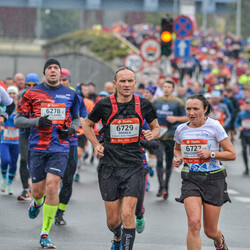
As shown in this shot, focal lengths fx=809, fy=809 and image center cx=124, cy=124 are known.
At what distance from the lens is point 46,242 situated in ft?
28.1

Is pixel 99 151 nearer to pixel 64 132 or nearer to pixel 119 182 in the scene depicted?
pixel 119 182

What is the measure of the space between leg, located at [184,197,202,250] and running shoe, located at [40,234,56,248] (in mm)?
1800

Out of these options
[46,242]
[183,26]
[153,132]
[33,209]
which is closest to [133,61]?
[183,26]

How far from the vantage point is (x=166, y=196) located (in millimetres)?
13234

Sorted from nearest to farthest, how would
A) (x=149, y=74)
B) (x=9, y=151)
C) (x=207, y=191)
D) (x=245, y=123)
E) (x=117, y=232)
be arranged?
1. (x=207, y=191)
2. (x=117, y=232)
3. (x=9, y=151)
4. (x=245, y=123)
5. (x=149, y=74)

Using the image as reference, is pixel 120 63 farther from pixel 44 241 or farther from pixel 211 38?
pixel 44 241

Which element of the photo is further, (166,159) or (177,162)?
(166,159)

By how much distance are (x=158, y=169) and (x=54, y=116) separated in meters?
4.89

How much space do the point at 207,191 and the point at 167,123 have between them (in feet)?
20.1

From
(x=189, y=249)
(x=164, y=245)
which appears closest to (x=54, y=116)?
(x=164, y=245)

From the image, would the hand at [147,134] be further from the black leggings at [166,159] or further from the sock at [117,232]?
the black leggings at [166,159]

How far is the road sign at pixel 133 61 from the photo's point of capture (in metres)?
25.5

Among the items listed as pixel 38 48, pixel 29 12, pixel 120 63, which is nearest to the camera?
pixel 120 63

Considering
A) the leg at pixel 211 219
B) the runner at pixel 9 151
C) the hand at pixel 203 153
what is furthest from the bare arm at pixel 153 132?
the runner at pixel 9 151
